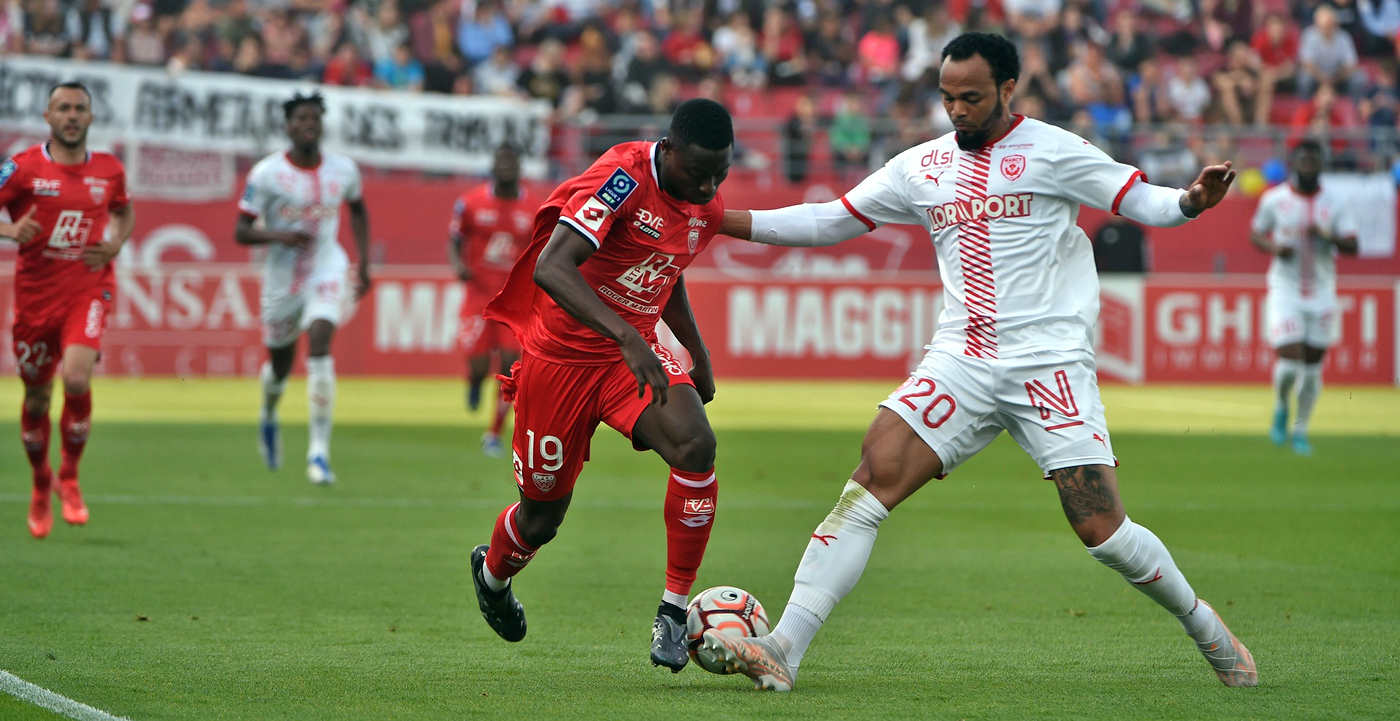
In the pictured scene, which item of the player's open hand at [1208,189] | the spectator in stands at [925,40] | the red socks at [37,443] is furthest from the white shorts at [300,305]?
the spectator in stands at [925,40]

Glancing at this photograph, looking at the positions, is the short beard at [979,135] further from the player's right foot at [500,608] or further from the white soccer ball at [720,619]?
the player's right foot at [500,608]

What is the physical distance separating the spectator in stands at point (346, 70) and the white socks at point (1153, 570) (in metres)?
18.8

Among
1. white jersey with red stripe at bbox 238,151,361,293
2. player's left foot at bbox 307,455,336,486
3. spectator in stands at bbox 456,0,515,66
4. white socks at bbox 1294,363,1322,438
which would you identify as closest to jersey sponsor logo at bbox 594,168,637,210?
player's left foot at bbox 307,455,336,486

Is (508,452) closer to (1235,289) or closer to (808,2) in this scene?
(1235,289)

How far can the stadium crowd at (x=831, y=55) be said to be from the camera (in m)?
22.6

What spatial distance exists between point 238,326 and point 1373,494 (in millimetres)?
14414

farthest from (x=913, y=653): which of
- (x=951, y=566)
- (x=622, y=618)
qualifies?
(x=951, y=566)

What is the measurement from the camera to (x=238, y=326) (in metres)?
20.7

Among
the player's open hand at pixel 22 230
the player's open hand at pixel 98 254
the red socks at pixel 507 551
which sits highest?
the player's open hand at pixel 22 230

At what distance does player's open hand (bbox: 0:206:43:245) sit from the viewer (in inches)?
340

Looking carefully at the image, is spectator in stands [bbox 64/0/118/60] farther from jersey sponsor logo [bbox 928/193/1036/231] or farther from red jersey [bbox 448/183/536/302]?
jersey sponsor logo [bbox 928/193/1036/231]

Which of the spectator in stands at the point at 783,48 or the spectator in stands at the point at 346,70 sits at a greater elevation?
the spectator in stands at the point at 783,48

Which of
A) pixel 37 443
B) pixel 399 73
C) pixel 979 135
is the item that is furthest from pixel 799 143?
pixel 979 135

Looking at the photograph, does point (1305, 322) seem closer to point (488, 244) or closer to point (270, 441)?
point (488, 244)
